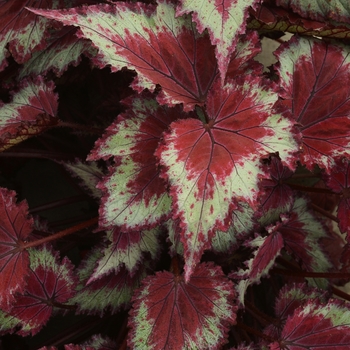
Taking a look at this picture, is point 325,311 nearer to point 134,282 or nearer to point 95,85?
point 134,282

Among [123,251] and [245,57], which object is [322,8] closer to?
[245,57]

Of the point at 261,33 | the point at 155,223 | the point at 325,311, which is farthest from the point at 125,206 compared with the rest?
the point at 261,33

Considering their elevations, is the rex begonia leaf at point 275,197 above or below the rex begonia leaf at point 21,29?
below

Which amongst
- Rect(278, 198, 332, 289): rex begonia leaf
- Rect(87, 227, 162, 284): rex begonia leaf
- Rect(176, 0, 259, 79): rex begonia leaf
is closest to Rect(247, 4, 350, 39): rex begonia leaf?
Rect(176, 0, 259, 79): rex begonia leaf

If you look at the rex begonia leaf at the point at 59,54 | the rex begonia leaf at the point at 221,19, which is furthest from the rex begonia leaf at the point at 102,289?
the rex begonia leaf at the point at 221,19

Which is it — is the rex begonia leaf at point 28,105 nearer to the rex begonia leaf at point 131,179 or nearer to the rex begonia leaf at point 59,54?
the rex begonia leaf at point 59,54

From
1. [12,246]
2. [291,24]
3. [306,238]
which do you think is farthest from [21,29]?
[306,238]
